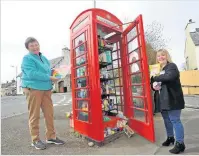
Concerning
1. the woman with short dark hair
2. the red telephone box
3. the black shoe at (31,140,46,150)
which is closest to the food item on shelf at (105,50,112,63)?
the red telephone box

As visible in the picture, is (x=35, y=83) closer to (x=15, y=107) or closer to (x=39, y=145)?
(x=39, y=145)

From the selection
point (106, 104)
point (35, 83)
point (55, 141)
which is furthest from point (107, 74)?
point (55, 141)

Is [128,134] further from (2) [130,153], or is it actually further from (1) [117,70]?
(1) [117,70]

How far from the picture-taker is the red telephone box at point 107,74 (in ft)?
13.2

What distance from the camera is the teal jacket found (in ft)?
12.4

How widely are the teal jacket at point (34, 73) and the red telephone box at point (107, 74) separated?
0.78 metres

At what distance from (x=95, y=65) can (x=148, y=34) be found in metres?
6.96

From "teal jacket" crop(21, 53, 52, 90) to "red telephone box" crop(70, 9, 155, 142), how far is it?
2.55 ft

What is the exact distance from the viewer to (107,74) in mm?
Result: 4895

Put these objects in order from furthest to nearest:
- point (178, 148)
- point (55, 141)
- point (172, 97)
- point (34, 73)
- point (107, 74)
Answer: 1. point (107, 74)
2. point (55, 141)
3. point (34, 73)
4. point (172, 97)
5. point (178, 148)

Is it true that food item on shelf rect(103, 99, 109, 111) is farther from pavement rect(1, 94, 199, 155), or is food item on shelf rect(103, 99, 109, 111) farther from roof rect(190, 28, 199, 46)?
roof rect(190, 28, 199, 46)

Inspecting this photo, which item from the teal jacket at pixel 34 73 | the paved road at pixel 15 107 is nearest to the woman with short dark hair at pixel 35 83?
the teal jacket at pixel 34 73

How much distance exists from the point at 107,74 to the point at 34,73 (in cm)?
170

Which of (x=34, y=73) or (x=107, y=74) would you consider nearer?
(x=34, y=73)
